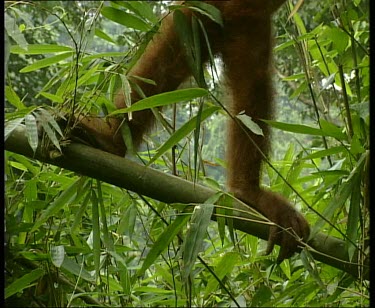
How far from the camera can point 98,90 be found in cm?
148

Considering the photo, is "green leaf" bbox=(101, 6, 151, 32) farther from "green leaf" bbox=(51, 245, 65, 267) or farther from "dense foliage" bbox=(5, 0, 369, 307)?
"green leaf" bbox=(51, 245, 65, 267)

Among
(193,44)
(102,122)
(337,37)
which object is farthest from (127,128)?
(337,37)

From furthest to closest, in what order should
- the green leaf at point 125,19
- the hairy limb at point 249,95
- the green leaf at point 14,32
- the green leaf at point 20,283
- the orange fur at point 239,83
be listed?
the hairy limb at point 249,95 → the orange fur at point 239,83 → the green leaf at point 20,283 → the green leaf at point 125,19 → the green leaf at point 14,32

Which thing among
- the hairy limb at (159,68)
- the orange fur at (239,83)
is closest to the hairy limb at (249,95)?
the orange fur at (239,83)

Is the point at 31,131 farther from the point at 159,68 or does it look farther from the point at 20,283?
the point at 159,68

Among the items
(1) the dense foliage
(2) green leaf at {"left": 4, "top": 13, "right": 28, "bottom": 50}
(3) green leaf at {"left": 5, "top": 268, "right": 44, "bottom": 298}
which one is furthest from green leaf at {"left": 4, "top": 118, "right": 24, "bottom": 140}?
(3) green leaf at {"left": 5, "top": 268, "right": 44, "bottom": 298}

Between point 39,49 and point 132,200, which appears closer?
point 39,49

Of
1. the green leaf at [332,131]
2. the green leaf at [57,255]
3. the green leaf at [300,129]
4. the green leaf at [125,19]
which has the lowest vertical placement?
the green leaf at [57,255]

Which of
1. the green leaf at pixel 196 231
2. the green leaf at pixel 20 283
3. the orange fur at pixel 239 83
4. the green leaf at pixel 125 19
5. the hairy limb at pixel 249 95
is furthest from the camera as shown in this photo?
the hairy limb at pixel 249 95

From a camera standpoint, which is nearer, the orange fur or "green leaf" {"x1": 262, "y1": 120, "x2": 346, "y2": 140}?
"green leaf" {"x1": 262, "y1": 120, "x2": 346, "y2": 140}

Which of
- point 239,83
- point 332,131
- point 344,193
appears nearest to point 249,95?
point 239,83

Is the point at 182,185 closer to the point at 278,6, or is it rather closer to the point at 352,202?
the point at 352,202

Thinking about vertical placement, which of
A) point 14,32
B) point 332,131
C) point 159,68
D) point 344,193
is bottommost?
point 344,193

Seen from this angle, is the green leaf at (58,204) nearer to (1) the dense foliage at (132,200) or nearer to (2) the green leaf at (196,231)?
(1) the dense foliage at (132,200)
